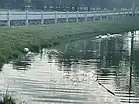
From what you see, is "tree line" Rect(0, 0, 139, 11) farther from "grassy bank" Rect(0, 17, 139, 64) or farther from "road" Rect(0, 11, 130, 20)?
"grassy bank" Rect(0, 17, 139, 64)

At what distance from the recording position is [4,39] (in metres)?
23.4

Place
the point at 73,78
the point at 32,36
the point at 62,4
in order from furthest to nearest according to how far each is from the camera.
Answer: the point at 62,4 → the point at 32,36 → the point at 73,78

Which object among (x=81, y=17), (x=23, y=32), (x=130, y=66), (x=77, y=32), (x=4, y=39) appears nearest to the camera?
(x=130, y=66)

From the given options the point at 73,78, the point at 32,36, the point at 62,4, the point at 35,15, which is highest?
the point at 62,4

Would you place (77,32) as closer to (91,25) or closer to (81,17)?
(91,25)

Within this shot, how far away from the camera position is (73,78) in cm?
1583

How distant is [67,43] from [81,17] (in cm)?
1674

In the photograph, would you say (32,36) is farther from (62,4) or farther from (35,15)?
(62,4)

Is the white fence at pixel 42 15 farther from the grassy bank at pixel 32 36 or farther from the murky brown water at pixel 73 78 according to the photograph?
the murky brown water at pixel 73 78

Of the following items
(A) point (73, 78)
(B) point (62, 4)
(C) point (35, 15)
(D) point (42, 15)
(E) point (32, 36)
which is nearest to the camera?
(A) point (73, 78)

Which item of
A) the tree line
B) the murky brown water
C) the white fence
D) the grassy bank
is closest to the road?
the white fence

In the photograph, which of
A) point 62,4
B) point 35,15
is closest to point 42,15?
Answer: point 35,15

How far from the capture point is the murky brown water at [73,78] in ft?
41.9

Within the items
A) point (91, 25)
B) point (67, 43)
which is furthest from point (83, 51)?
point (91, 25)
